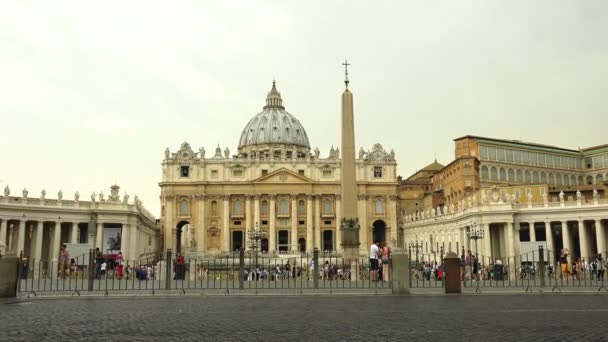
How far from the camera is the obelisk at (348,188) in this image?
2580 cm

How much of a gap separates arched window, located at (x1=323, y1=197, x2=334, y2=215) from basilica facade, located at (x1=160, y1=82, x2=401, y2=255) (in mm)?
68

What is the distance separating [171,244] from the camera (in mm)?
75875

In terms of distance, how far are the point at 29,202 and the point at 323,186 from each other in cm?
3987

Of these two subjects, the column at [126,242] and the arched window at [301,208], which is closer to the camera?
the column at [126,242]

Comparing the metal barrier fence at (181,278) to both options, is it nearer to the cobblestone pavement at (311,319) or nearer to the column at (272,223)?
the cobblestone pavement at (311,319)

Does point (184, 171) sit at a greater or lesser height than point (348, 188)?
greater

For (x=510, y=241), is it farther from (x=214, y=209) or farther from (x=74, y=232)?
(x=214, y=209)

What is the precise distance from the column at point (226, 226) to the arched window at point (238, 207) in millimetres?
1132

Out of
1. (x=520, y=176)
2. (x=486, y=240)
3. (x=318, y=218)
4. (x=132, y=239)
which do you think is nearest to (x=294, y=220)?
(x=318, y=218)

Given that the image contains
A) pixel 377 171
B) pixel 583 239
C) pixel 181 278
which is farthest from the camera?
pixel 377 171

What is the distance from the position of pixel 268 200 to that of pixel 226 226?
6556 mm

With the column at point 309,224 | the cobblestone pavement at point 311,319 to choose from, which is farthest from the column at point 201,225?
the cobblestone pavement at point 311,319

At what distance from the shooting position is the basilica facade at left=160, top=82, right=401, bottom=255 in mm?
77562

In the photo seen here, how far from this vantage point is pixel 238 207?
7869cm
